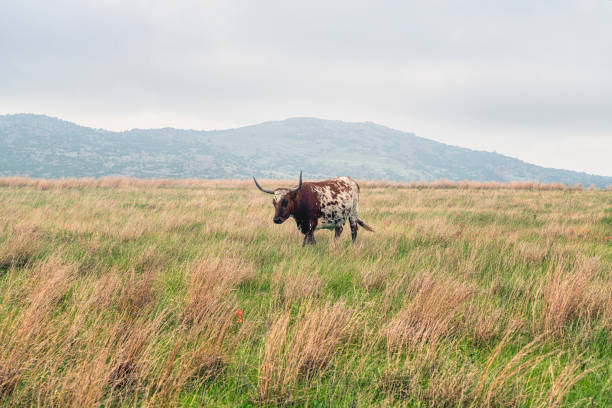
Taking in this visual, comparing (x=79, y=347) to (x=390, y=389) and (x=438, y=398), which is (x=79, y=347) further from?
(x=438, y=398)

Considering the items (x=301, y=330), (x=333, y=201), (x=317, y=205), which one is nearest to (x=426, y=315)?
(x=301, y=330)

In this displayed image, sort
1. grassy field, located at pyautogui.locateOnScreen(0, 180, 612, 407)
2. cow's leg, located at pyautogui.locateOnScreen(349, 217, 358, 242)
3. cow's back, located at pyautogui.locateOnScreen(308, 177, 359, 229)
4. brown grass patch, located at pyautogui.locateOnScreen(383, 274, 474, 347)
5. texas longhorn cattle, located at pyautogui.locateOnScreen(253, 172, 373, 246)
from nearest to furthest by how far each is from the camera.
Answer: grassy field, located at pyautogui.locateOnScreen(0, 180, 612, 407), brown grass patch, located at pyautogui.locateOnScreen(383, 274, 474, 347), texas longhorn cattle, located at pyautogui.locateOnScreen(253, 172, 373, 246), cow's back, located at pyautogui.locateOnScreen(308, 177, 359, 229), cow's leg, located at pyautogui.locateOnScreen(349, 217, 358, 242)

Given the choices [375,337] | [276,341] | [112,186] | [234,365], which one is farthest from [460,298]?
[112,186]

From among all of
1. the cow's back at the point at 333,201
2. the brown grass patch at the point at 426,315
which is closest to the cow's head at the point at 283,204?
the cow's back at the point at 333,201

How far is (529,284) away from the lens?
4469 millimetres

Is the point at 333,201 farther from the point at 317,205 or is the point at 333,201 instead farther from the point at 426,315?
the point at 426,315

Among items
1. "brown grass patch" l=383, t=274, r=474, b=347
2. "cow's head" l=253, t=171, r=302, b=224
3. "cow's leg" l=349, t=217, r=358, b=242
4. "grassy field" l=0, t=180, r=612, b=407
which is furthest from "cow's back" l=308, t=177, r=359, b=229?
"brown grass patch" l=383, t=274, r=474, b=347

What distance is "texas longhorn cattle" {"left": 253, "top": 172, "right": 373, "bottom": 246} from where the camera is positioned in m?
7.52

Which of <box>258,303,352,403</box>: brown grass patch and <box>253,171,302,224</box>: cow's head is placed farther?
<box>253,171,302,224</box>: cow's head

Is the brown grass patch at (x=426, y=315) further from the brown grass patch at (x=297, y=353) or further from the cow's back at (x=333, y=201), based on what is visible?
the cow's back at (x=333, y=201)

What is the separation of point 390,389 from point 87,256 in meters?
5.43

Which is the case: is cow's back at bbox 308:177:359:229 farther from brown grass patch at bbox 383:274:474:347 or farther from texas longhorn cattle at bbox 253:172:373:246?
brown grass patch at bbox 383:274:474:347

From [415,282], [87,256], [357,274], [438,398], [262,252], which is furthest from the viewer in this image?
[262,252]

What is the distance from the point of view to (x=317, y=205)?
802 cm
